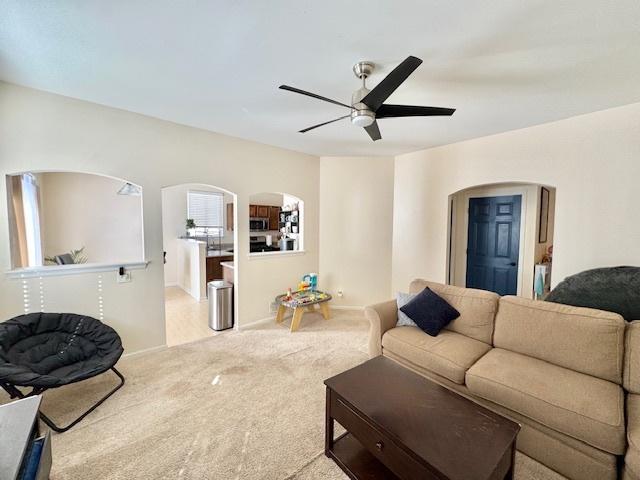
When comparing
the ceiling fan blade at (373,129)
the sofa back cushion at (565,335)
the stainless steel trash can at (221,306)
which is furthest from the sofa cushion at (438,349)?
the stainless steel trash can at (221,306)

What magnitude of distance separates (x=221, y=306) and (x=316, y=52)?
10.9 ft

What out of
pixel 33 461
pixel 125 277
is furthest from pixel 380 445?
pixel 125 277

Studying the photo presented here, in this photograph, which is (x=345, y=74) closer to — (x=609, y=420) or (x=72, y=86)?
(x=72, y=86)

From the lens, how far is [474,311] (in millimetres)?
2508

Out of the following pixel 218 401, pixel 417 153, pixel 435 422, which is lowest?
pixel 218 401

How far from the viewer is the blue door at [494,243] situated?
434 centimetres

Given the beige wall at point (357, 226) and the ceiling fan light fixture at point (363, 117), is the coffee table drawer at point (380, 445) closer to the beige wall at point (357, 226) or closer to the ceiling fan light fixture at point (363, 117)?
the ceiling fan light fixture at point (363, 117)

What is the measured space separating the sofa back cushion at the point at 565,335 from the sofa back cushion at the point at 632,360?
0.09ft

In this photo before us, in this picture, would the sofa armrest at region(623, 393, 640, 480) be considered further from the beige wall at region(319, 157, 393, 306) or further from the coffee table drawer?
the beige wall at region(319, 157, 393, 306)

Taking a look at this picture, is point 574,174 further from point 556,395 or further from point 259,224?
point 259,224

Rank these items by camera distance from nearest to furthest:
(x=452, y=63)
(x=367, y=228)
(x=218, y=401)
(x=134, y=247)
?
(x=452, y=63) < (x=218, y=401) < (x=367, y=228) < (x=134, y=247)

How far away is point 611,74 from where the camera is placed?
81.5 inches

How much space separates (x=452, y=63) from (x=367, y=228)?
2.96m

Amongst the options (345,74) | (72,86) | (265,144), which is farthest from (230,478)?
(265,144)
